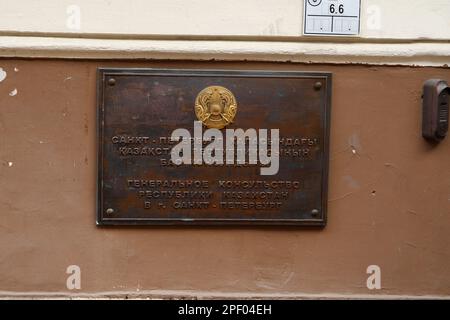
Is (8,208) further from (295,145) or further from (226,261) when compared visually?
(295,145)

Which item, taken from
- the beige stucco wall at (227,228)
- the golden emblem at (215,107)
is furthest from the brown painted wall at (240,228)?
the golden emblem at (215,107)

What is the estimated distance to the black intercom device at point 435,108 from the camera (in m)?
4.25

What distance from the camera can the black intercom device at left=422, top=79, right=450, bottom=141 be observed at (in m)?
4.25

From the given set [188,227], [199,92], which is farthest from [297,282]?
[199,92]

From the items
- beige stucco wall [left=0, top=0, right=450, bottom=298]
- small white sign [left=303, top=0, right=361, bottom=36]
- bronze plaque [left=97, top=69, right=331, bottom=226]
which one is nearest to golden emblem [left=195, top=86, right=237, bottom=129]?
bronze plaque [left=97, top=69, right=331, bottom=226]

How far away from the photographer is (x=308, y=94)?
14.2 ft

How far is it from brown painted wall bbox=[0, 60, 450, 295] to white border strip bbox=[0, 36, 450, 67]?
59 millimetres

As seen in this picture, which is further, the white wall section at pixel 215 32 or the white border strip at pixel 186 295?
the white border strip at pixel 186 295

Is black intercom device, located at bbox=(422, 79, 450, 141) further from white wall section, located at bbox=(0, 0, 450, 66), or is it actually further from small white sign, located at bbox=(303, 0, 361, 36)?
small white sign, located at bbox=(303, 0, 361, 36)

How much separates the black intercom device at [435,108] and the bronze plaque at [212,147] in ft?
2.11

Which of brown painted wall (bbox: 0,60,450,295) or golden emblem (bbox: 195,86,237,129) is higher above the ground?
golden emblem (bbox: 195,86,237,129)

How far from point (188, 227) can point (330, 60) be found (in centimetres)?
145

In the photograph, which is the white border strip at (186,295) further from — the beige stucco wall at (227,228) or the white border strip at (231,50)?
the white border strip at (231,50)

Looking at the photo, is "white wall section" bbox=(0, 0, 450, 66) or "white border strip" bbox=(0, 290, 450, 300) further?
"white border strip" bbox=(0, 290, 450, 300)
